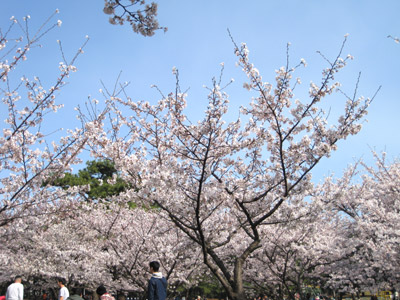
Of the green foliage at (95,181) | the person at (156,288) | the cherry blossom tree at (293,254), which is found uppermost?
the green foliage at (95,181)

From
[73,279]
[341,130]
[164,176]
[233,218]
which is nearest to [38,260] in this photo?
[73,279]

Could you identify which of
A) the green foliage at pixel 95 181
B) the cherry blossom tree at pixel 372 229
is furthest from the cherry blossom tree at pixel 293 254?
the green foliage at pixel 95 181

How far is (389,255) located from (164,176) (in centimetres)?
974

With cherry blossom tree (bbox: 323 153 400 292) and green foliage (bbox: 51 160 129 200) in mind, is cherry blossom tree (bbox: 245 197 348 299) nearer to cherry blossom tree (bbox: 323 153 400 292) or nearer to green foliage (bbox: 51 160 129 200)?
cherry blossom tree (bbox: 323 153 400 292)

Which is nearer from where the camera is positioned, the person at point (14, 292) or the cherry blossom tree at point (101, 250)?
the person at point (14, 292)

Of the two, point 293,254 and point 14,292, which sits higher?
point 293,254

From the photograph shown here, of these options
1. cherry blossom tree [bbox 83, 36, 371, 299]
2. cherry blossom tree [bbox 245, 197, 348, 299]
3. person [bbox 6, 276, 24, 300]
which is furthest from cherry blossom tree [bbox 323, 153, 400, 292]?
person [bbox 6, 276, 24, 300]

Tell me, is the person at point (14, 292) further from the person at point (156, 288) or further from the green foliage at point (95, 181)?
the green foliage at point (95, 181)

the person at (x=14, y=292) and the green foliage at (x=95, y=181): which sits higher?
the green foliage at (x=95, y=181)

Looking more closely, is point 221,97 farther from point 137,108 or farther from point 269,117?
point 137,108

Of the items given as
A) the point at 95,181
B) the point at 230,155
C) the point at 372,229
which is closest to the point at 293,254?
the point at 372,229

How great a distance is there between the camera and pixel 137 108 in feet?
24.1

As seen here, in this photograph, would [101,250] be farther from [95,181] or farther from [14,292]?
[95,181]

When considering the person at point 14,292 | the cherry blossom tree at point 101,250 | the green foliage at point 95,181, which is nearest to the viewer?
the person at point 14,292
